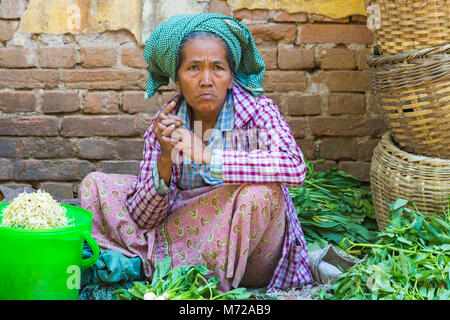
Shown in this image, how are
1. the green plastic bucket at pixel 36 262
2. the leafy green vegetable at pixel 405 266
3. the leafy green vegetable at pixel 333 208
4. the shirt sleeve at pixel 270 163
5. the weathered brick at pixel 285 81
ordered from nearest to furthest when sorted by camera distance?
the green plastic bucket at pixel 36 262 < the leafy green vegetable at pixel 405 266 < the shirt sleeve at pixel 270 163 < the leafy green vegetable at pixel 333 208 < the weathered brick at pixel 285 81

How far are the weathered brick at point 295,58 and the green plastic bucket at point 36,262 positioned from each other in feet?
6.22

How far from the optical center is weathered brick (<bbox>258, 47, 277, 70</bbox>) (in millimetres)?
3457

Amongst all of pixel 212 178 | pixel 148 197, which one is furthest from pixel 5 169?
pixel 212 178

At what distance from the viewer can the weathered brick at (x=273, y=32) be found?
3.43m

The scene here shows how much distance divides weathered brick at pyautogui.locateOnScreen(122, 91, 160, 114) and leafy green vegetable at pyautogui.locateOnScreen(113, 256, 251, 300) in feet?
4.56

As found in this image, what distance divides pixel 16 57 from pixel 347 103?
199 cm

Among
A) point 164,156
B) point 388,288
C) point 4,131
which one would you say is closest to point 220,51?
point 164,156

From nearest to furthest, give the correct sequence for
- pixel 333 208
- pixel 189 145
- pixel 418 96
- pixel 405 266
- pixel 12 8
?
1. pixel 405 266
2. pixel 189 145
3. pixel 418 96
4. pixel 333 208
5. pixel 12 8

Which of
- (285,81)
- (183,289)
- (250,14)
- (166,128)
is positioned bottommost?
(183,289)

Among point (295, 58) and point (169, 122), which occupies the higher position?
point (295, 58)

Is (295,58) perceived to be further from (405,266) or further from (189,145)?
(405,266)

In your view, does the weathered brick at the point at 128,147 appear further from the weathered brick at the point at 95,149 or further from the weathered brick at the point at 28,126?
the weathered brick at the point at 28,126

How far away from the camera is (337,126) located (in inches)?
138

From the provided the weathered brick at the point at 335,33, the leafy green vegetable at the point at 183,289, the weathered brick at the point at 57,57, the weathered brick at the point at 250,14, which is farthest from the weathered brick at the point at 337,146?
the weathered brick at the point at 57,57
